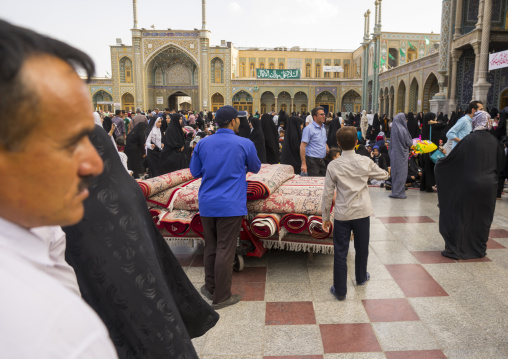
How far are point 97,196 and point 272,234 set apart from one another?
7.78 feet

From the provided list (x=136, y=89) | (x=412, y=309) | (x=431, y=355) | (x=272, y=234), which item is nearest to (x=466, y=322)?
(x=412, y=309)

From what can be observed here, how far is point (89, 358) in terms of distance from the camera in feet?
1.38

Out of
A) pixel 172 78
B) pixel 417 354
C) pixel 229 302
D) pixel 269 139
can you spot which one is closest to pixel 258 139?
pixel 269 139

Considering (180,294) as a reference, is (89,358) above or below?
above

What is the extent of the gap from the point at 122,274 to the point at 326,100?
33.3 m

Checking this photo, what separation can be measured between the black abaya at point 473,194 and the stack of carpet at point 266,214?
123 centimetres

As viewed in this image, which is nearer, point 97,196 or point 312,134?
point 97,196

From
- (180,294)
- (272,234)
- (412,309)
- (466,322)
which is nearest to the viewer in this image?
(180,294)

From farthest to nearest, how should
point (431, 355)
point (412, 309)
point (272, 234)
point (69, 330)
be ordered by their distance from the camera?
1. point (272, 234)
2. point (412, 309)
3. point (431, 355)
4. point (69, 330)

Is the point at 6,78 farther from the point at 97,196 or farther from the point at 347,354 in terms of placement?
the point at 347,354

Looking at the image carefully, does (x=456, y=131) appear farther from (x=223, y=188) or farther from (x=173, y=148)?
(x=173, y=148)

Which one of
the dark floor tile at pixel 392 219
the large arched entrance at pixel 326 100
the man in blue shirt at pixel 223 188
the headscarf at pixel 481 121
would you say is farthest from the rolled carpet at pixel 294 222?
the large arched entrance at pixel 326 100

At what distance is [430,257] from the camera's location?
12.0 feet

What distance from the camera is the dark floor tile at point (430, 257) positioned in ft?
11.7
